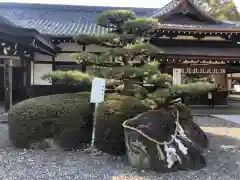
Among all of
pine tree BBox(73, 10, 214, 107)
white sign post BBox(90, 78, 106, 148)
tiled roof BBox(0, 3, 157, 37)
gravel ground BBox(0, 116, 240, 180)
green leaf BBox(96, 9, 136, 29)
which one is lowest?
gravel ground BBox(0, 116, 240, 180)

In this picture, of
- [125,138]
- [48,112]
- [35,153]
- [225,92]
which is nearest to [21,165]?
[35,153]

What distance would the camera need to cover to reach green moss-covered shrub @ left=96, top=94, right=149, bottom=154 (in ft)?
19.2

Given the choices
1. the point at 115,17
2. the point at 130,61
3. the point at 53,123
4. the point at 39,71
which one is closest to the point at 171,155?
the point at 53,123

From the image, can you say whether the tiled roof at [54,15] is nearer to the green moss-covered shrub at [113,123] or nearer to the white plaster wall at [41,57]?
the white plaster wall at [41,57]

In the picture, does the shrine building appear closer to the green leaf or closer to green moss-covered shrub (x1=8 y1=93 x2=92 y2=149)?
the green leaf

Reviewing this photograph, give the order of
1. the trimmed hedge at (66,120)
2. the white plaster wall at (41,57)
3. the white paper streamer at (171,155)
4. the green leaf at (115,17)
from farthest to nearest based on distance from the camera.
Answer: the white plaster wall at (41,57), the green leaf at (115,17), the trimmed hedge at (66,120), the white paper streamer at (171,155)

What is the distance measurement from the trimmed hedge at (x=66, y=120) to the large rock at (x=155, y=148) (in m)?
0.61

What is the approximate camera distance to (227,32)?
1388cm

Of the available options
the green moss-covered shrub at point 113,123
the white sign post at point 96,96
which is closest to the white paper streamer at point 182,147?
the green moss-covered shrub at point 113,123

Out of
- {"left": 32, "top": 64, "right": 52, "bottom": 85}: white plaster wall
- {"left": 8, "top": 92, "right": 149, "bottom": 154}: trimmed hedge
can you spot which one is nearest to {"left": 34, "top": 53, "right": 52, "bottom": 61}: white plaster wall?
{"left": 32, "top": 64, "right": 52, "bottom": 85}: white plaster wall

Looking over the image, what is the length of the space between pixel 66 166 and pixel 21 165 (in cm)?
71

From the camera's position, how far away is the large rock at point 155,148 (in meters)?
5.05

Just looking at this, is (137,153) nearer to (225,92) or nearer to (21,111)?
(21,111)

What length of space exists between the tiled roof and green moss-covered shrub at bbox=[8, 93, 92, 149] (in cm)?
979
